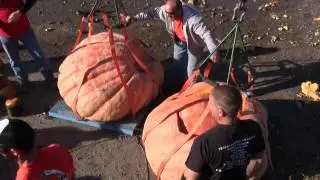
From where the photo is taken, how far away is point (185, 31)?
6.43 metres

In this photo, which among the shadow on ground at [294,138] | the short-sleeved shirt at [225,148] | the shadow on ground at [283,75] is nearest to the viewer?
the short-sleeved shirt at [225,148]

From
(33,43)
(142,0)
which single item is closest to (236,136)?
(33,43)

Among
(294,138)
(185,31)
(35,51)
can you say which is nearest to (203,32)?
(185,31)

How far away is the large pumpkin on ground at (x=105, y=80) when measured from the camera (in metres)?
6.25

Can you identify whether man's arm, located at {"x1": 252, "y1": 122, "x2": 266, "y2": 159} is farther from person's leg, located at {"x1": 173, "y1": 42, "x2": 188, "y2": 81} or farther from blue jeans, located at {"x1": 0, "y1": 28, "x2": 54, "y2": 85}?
blue jeans, located at {"x1": 0, "y1": 28, "x2": 54, "y2": 85}

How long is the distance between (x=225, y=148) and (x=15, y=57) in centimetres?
386

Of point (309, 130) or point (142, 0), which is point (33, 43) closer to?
point (142, 0)

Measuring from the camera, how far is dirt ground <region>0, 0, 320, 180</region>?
6.25 metres

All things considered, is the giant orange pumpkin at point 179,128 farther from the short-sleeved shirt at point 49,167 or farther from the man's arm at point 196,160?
the short-sleeved shirt at point 49,167

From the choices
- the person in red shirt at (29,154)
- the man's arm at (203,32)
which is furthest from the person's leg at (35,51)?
the person in red shirt at (29,154)

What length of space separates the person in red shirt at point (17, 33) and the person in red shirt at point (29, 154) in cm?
271

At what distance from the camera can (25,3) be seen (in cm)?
649

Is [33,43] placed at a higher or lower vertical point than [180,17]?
lower

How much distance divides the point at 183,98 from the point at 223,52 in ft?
7.55
